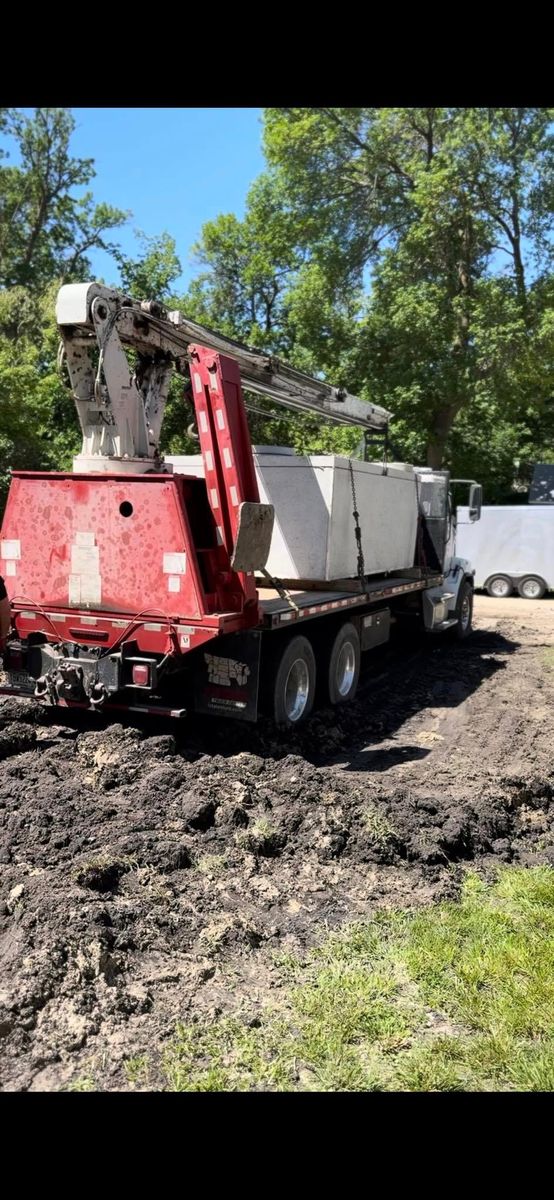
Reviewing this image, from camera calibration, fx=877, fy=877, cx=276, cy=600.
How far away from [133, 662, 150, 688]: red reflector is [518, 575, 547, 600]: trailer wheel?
721 inches

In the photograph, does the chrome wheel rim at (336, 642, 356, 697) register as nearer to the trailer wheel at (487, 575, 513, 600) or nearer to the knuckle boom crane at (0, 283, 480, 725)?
the knuckle boom crane at (0, 283, 480, 725)

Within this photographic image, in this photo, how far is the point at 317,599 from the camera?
8.90 metres

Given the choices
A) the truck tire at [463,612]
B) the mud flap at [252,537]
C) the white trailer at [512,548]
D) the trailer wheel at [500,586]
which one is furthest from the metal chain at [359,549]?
the trailer wheel at [500,586]

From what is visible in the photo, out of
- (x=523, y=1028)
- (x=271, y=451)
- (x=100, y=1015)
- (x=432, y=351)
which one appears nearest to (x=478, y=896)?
(x=523, y=1028)

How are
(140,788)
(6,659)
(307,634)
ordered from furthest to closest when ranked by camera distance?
1. (307,634)
2. (6,659)
3. (140,788)

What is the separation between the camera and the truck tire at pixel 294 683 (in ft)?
26.9

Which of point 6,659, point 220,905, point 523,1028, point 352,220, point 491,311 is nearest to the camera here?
point 523,1028

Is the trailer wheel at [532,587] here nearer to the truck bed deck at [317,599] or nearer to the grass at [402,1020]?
the truck bed deck at [317,599]

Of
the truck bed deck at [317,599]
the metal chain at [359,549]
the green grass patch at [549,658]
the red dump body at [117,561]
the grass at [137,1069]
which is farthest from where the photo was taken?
the green grass patch at [549,658]

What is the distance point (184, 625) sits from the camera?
722 cm

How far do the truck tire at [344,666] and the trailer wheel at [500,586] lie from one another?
48.4 ft

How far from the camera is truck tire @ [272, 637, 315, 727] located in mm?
8203

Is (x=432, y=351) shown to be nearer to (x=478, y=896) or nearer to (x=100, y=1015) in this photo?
(x=478, y=896)

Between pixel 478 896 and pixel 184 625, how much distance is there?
3.25 metres
